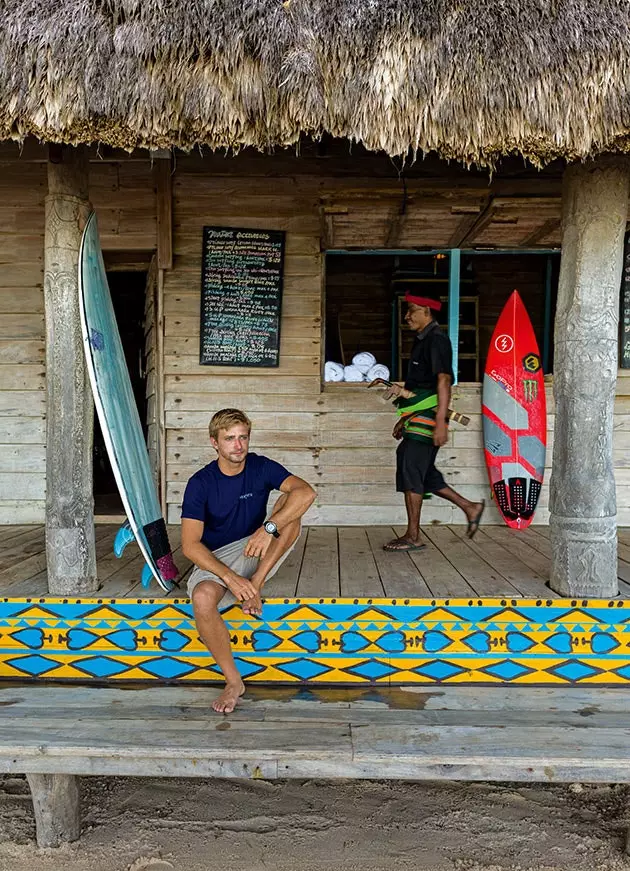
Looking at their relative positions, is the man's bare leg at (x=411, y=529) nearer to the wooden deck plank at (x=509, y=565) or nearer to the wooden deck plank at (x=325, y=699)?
the wooden deck plank at (x=509, y=565)

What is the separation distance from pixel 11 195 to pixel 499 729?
15.4 ft

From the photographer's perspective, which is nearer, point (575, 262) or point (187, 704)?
point (187, 704)

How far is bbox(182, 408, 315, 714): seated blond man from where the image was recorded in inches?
107

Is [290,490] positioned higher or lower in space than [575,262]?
lower

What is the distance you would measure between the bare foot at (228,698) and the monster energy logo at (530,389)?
305 cm

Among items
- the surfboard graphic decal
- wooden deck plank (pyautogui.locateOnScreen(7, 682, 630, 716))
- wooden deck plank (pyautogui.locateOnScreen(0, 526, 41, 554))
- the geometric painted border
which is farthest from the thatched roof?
wooden deck plank (pyautogui.locateOnScreen(0, 526, 41, 554))

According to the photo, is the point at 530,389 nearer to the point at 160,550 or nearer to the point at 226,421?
the point at 226,421

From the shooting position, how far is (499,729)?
2516mm

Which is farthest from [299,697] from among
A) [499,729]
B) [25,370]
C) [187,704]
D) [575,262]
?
[25,370]

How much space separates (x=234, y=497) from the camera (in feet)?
9.78

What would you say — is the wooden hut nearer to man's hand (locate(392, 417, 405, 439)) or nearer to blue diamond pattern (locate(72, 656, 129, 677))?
blue diamond pattern (locate(72, 656, 129, 677))

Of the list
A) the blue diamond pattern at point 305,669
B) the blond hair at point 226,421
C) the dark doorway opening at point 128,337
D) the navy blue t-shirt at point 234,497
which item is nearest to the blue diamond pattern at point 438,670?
the blue diamond pattern at point 305,669

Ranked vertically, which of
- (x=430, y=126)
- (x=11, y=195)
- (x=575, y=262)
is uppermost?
(x=11, y=195)

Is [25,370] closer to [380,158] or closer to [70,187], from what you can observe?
[70,187]
